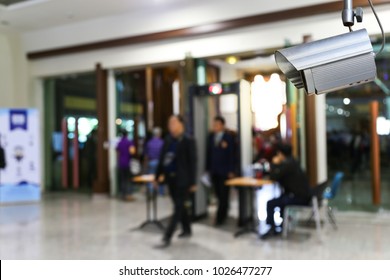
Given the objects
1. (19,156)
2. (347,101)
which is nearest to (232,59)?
(347,101)

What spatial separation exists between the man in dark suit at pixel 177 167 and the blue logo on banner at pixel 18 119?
1.71 metres

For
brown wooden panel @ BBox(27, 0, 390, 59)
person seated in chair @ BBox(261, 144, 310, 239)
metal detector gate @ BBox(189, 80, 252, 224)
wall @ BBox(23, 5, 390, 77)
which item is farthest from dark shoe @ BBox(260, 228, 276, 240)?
brown wooden panel @ BBox(27, 0, 390, 59)

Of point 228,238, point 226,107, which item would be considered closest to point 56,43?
point 226,107

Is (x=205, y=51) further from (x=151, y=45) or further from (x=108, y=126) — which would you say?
(x=108, y=126)

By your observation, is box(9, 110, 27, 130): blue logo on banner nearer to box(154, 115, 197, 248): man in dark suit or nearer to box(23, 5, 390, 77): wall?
box(23, 5, 390, 77): wall

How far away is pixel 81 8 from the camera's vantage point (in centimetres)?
414

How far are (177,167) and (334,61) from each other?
2796 mm

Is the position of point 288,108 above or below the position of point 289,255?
above

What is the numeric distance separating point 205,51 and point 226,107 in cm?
112

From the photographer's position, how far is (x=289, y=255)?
399 centimetres

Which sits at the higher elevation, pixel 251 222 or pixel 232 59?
pixel 232 59

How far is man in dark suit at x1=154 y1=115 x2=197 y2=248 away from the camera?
14.1 feet

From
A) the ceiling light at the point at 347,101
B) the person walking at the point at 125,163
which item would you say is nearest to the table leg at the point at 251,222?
the ceiling light at the point at 347,101

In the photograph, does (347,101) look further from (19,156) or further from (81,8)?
(19,156)
